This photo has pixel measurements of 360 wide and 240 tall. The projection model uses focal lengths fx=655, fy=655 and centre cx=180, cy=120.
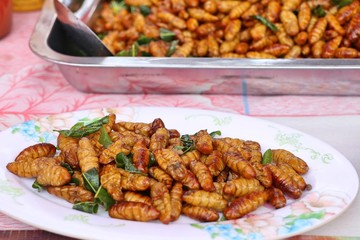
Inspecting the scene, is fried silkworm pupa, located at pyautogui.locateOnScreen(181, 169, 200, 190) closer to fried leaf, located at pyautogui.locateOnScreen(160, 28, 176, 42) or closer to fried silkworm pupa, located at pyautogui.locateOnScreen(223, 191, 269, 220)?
fried silkworm pupa, located at pyautogui.locateOnScreen(223, 191, 269, 220)

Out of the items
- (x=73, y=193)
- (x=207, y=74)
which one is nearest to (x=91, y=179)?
(x=73, y=193)

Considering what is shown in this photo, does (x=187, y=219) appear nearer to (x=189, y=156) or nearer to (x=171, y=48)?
(x=189, y=156)

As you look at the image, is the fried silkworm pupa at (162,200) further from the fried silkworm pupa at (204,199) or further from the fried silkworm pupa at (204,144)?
the fried silkworm pupa at (204,144)

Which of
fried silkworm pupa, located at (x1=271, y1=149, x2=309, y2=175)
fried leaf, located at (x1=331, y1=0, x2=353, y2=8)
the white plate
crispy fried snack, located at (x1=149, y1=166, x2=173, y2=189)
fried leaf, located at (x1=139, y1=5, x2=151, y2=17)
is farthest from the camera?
fried leaf, located at (x1=139, y1=5, x2=151, y2=17)

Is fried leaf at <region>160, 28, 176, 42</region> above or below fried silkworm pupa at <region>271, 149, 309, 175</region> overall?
below

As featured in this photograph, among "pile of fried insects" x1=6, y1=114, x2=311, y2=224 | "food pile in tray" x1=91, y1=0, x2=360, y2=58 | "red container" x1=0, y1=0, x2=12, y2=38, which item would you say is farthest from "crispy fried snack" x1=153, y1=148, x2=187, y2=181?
→ "red container" x1=0, y1=0, x2=12, y2=38

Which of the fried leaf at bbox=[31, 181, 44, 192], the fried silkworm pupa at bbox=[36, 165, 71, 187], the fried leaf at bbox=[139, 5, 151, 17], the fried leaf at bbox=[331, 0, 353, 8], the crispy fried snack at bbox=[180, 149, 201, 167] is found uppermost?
the fried leaf at bbox=[331, 0, 353, 8]
